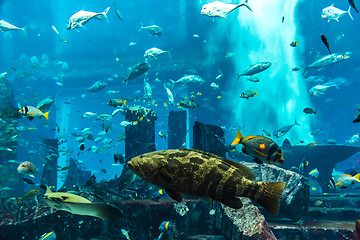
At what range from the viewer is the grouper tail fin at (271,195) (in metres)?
1.43

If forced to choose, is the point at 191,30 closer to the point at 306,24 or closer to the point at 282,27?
the point at 282,27

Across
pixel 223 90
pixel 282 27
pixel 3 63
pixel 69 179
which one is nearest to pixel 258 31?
pixel 282 27

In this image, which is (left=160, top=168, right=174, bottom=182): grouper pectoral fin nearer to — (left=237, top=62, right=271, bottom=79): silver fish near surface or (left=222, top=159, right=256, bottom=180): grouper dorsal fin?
(left=222, top=159, right=256, bottom=180): grouper dorsal fin

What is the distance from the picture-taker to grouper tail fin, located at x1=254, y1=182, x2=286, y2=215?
1429mm

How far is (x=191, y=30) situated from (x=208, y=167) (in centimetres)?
2233

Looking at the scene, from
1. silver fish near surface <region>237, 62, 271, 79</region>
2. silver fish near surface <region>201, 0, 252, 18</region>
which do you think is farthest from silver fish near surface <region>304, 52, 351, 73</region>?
silver fish near surface <region>201, 0, 252, 18</region>

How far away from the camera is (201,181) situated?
1.45 meters

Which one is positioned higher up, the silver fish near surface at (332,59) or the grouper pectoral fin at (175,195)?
the silver fish near surface at (332,59)

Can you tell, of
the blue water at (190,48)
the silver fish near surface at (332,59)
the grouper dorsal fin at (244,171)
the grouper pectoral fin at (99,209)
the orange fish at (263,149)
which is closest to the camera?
the grouper dorsal fin at (244,171)

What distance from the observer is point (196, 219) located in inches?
232

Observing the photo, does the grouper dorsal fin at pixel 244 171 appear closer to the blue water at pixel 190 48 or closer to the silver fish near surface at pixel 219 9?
the silver fish near surface at pixel 219 9

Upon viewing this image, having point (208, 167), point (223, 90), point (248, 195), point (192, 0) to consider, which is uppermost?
point (192, 0)

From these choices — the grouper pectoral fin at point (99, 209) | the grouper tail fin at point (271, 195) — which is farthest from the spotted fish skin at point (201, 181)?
the grouper pectoral fin at point (99, 209)

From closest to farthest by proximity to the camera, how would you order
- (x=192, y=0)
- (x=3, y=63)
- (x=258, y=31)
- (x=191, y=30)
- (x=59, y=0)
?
(x=192, y=0) < (x=191, y=30) < (x=59, y=0) < (x=258, y=31) < (x=3, y=63)
